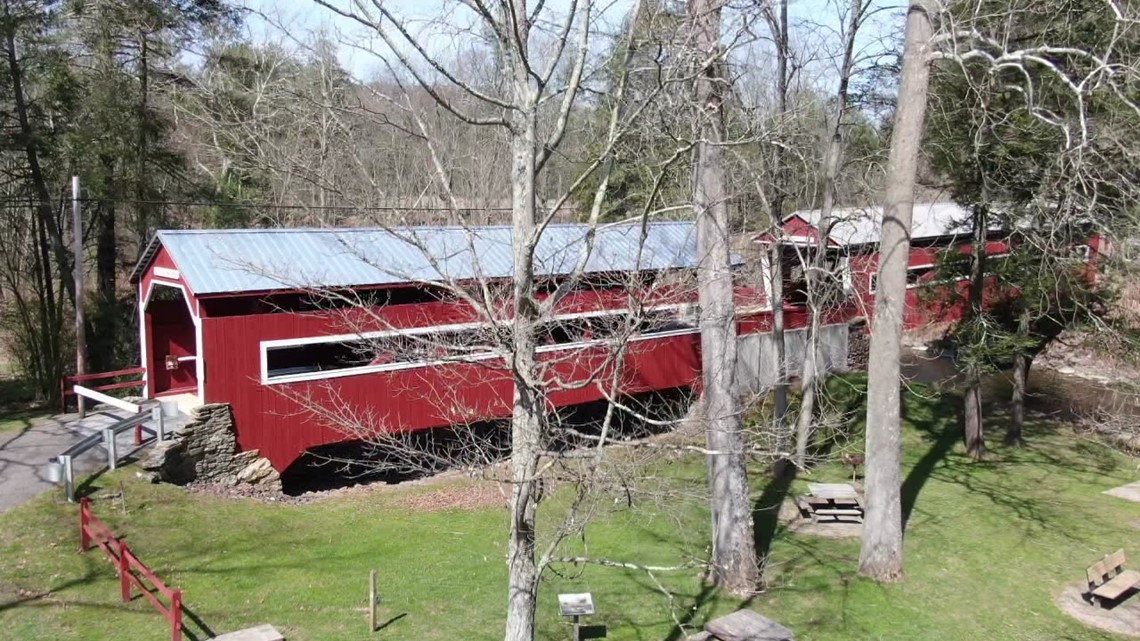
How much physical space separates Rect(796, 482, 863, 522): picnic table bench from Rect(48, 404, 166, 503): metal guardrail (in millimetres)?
9495

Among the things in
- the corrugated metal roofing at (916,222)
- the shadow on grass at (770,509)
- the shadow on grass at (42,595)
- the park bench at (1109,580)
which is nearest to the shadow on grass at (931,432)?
the shadow on grass at (770,509)

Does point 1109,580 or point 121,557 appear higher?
point 121,557

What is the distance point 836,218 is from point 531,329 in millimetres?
9271

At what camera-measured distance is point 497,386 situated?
14.6 meters

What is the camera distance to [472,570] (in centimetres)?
1056

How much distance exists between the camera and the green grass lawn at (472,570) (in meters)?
8.87

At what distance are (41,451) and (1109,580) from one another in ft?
47.0

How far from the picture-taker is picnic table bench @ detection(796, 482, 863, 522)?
12.8 meters

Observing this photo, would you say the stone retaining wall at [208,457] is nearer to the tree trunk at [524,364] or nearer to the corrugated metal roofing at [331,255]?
the corrugated metal roofing at [331,255]

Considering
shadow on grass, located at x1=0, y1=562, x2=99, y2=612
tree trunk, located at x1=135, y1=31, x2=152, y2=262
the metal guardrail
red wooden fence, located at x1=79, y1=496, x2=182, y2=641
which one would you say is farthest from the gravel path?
tree trunk, located at x1=135, y1=31, x2=152, y2=262

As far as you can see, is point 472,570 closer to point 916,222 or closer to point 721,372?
point 721,372

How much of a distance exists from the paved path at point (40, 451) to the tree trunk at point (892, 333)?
10.2 metres

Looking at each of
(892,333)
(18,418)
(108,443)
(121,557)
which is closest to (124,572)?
(121,557)

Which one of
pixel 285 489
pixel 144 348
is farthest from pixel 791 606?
pixel 144 348
